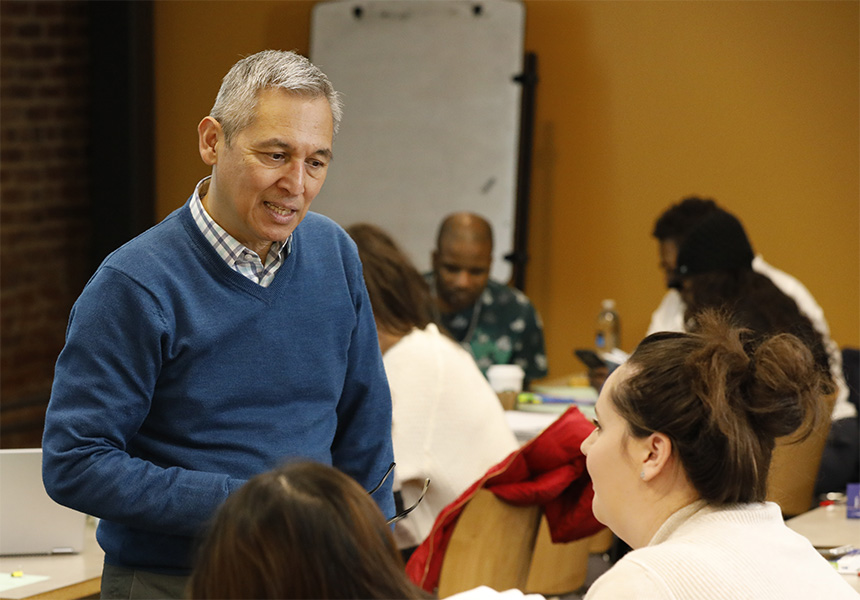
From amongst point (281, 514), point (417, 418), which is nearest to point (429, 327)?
point (417, 418)

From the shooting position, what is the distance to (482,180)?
497 cm

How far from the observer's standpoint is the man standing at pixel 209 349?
150cm

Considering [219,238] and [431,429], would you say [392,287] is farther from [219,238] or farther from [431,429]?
[219,238]

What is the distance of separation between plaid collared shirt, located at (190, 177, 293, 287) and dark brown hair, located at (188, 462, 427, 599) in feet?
2.29

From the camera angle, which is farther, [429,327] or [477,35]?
[477,35]

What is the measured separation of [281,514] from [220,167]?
798 millimetres

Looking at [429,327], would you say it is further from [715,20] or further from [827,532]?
[715,20]

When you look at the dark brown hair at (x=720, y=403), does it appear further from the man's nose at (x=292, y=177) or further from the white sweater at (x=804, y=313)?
the white sweater at (x=804, y=313)

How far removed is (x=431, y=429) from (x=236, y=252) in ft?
3.88

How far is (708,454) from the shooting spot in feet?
4.54

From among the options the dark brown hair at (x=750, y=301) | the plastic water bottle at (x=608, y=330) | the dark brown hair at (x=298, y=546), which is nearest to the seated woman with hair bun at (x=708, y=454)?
the dark brown hair at (x=298, y=546)

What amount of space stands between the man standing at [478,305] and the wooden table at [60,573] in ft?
6.75

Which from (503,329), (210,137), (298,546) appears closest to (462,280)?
(503,329)

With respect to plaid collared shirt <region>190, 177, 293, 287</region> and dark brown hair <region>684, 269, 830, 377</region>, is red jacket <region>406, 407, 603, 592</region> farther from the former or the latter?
plaid collared shirt <region>190, 177, 293, 287</region>
